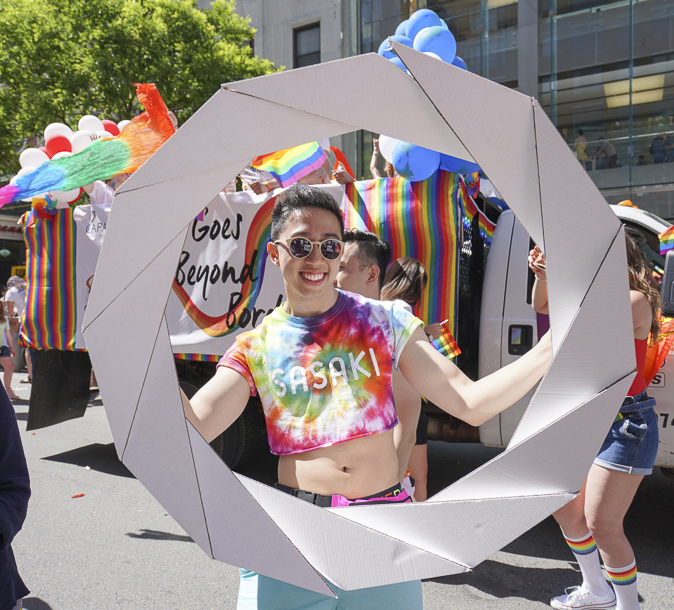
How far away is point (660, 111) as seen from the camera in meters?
13.7

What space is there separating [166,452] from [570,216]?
1.03 meters

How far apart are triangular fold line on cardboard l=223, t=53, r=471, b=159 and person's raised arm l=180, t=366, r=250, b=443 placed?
703 mm

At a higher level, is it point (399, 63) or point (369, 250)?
point (399, 63)

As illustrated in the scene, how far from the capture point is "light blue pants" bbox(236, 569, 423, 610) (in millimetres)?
1421

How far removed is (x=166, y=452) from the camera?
1.31 meters

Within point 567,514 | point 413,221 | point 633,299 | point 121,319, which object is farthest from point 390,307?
point 413,221

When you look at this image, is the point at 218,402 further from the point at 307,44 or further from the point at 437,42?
the point at 307,44

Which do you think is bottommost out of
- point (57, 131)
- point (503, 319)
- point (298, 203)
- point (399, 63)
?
point (503, 319)

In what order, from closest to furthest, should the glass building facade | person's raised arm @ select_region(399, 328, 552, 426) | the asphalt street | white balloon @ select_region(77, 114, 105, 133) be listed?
person's raised arm @ select_region(399, 328, 552, 426) → the asphalt street → white balloon @ select_region(77, 114, 105, 133) → the glass building facade

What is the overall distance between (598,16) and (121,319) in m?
16.4

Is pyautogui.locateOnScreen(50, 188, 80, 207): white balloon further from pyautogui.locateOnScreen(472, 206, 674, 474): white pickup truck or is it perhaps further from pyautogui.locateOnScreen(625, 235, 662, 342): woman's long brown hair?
pyautogui.locateOnScreen(625, 235, 662, 342): woman's long brown hair

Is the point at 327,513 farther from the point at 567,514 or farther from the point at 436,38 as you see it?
the point at 436,38

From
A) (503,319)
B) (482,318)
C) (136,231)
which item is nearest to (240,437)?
(482,318)

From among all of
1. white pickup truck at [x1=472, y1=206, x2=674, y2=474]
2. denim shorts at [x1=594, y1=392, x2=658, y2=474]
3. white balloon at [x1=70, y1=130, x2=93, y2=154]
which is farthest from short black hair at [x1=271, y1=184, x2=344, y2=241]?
white balloon at [x1=70, y1=130, x2=93, y2=154]
